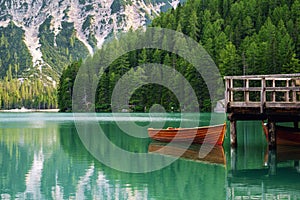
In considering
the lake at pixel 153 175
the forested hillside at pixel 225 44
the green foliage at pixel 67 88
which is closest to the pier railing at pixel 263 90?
the lake at pixel 153 175

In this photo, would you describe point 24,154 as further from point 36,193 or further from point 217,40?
point 217,40

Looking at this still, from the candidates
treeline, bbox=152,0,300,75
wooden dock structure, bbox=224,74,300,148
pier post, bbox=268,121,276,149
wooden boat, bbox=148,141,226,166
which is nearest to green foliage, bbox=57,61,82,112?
treeline, bbox=152,0,300,75

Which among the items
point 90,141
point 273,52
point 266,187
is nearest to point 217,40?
point 273,52

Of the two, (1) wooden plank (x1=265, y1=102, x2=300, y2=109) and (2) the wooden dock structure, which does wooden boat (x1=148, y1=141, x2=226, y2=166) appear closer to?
(2) the wooden dock structure

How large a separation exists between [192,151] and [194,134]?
4147mm

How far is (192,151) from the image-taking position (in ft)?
126

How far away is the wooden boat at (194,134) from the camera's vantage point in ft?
133

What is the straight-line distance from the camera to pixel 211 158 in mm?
33844

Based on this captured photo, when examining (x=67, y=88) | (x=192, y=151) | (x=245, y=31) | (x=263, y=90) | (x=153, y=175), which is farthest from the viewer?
(x=67, y=88)

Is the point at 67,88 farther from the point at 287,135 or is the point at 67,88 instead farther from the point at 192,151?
the point at 287,135

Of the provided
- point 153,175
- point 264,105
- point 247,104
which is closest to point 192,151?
point 247,104

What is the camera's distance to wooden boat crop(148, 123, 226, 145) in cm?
4050

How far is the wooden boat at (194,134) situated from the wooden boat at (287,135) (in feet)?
13.6

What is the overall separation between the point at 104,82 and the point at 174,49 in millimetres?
22383
